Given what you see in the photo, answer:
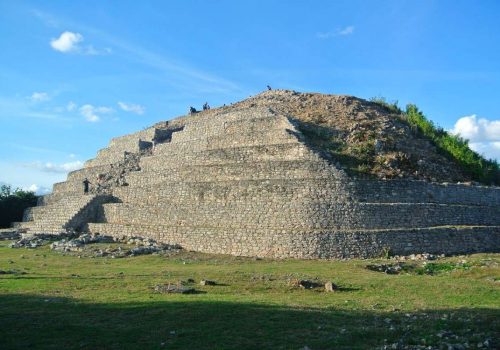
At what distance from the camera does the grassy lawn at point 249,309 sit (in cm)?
1059

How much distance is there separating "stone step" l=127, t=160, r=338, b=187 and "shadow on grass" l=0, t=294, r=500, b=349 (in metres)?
15.3

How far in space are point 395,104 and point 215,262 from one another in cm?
2447

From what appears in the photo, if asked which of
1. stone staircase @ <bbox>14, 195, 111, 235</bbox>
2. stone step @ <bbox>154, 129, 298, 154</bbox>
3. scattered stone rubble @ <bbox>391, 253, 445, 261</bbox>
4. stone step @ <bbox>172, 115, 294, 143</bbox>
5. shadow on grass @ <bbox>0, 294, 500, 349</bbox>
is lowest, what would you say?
shadow on grass @ <bbox>0, 294, 500, 349</bbox>

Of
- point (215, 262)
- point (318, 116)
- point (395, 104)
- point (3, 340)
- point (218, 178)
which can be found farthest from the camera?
point (395, 104)

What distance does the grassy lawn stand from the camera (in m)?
10.6

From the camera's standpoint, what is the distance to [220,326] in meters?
11.5

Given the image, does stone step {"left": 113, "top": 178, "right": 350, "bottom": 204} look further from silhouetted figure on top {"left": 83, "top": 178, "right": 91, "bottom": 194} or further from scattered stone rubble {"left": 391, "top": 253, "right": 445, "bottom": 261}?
silhouetted figure on top {"left": 83, "top": 178, "right": 91, "bottom": 194}

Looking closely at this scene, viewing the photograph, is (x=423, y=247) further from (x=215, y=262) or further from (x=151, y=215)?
(x=151, y=215)

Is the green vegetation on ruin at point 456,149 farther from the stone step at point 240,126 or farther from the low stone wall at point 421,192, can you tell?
the stone step at point 240,126

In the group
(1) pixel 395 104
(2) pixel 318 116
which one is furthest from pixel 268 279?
(1) pixel 395 104

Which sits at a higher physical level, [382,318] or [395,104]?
[395,104]

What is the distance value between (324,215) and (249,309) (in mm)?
13207

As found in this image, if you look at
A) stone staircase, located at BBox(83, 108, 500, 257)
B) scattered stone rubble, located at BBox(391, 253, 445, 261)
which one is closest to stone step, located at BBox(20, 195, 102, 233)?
stone staircase, located at BBox(83, 108, 500, 257)

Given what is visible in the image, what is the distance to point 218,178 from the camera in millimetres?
30438
